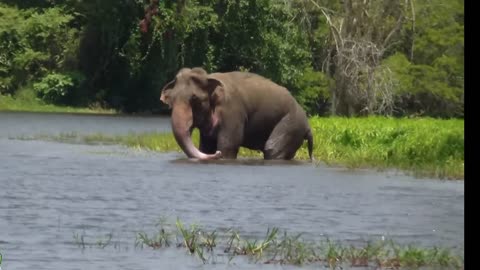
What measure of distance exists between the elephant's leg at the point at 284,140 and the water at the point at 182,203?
1.01 metres

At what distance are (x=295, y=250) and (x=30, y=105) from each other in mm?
50766

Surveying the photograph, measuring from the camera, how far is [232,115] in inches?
1380

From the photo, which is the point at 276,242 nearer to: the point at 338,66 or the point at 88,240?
the point at 88,240

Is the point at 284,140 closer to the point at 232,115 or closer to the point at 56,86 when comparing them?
the point at 232,115

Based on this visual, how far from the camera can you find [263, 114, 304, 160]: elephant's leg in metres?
36.3

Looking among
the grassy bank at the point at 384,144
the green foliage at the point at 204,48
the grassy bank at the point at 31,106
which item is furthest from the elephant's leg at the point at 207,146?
the grassy bank at the point at 31,106

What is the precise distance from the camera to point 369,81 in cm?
5578

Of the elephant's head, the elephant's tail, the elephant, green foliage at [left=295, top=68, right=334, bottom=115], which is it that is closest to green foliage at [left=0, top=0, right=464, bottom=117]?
green foliage at [left=295, top=68, right=334, bottom=115]

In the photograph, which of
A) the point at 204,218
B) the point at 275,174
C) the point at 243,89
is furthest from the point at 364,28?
the point at 204,218

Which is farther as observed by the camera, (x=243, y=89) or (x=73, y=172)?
(x=243, y=89)

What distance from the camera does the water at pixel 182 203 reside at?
17938 millimetres

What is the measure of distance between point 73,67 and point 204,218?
47777mm

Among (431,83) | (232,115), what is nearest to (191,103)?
(232,115)

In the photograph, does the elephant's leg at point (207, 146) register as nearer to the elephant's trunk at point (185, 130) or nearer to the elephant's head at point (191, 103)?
the elephant's head at point (191, 103)
